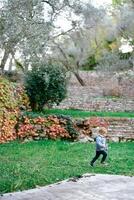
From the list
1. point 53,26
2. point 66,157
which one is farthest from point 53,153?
point 53,26

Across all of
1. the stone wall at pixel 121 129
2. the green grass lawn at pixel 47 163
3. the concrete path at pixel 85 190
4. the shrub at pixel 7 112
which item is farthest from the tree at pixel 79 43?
the concrete path at pixel 85 190

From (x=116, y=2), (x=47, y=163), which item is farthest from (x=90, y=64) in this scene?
(x=47, y=163)

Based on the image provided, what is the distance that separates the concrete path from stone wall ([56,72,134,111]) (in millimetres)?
17662

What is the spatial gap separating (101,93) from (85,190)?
78.4 feet

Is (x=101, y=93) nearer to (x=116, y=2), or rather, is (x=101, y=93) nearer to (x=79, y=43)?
(x=79, y=43)

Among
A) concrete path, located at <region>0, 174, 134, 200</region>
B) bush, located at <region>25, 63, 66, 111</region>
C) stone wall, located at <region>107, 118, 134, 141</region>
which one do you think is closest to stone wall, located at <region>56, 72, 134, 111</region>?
bush, located at <region>25, 63, 66, 111</region>

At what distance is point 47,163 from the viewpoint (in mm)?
12711

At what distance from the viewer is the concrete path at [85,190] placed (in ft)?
27.2

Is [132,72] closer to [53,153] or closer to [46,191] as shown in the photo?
[53,153]

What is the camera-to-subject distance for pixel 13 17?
723 inches

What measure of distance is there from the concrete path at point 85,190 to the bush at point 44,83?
12.0 m

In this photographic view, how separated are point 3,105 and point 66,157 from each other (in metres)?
5.53

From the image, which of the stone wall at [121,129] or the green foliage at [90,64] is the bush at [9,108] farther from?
the green foliage at [90,64]

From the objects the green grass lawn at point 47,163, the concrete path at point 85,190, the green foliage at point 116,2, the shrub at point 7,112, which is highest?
the green foliage at point 116,2
